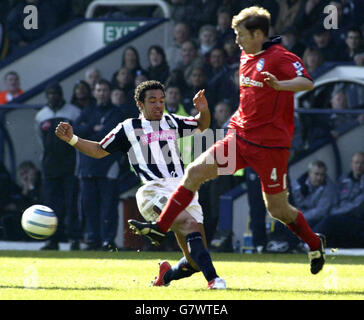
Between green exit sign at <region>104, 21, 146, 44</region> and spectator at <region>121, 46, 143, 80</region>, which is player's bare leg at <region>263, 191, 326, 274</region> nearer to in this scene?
spectator at <region>121, 46, 143, 80</region>

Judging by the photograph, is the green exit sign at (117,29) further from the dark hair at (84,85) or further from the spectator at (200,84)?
the spectator at (200,84)

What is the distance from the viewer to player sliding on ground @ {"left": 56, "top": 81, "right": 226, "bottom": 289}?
909cm

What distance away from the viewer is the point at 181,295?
26.8 ft

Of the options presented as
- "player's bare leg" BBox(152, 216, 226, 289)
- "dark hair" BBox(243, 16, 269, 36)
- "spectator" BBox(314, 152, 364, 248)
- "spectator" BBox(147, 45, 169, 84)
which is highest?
"dark hair" BBox(243, 16, 269, 36)

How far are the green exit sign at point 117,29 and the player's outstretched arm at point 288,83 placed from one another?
32.1 ft

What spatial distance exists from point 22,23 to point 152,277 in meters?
9.35

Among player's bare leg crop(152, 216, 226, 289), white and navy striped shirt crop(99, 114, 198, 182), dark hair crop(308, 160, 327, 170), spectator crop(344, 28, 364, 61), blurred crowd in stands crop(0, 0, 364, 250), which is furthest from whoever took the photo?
spectator crop(344, 28, 364, 61)

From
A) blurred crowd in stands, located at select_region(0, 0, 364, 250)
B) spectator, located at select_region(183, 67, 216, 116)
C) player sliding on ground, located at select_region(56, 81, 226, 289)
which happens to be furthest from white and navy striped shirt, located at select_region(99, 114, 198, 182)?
spectator, located at select_region(183, 67, 216, 116)

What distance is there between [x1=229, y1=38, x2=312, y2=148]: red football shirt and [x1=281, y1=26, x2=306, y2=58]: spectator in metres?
7.11

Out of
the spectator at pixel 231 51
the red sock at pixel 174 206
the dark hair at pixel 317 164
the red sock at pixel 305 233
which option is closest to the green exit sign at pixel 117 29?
the spectator at pixel 231 51

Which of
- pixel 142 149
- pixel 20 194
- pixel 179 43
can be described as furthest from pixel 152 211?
pixel 179 43

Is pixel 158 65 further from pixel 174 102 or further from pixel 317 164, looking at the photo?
pixel 317 164

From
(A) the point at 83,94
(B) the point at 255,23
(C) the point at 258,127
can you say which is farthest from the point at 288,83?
(A) the point at 83,94

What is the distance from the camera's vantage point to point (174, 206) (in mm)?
8539
